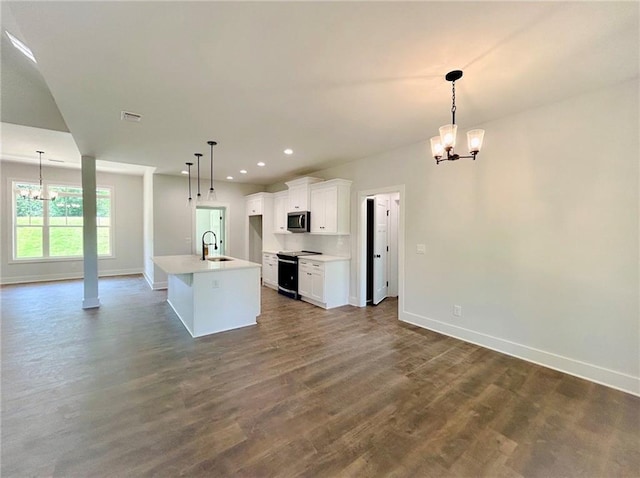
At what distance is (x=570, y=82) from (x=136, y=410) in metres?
4.71

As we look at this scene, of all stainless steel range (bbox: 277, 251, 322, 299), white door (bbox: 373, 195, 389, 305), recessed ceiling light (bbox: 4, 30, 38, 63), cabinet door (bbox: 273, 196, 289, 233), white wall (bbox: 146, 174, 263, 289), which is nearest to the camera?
recessed ceiling light (bbox: 4, 30, 38, 63)

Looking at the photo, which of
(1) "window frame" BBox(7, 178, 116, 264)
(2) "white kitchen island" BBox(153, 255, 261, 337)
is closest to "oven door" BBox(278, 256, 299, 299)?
(2) "white kitchen island" BBox(153, 255, 261, 337)

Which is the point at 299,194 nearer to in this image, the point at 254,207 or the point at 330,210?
the point at 330,210

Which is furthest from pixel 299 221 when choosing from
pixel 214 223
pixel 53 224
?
pixel 53 224

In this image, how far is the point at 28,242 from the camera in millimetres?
6898

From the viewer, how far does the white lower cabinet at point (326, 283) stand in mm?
4906

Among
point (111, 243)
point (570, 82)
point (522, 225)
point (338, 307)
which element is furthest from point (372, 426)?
point (111, 243)

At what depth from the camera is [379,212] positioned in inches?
207

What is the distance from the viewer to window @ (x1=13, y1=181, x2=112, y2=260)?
22.2 ft

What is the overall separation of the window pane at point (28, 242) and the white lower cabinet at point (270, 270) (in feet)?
19.8

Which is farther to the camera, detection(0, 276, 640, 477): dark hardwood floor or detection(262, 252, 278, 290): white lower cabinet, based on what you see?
detection(262, 252, 278, 290): white lower cabinet

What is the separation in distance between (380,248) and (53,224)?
8.70m

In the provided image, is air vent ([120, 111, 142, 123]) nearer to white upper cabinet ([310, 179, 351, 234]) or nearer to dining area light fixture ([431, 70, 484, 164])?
white upper cabinet ([310, 179, 351, 234])

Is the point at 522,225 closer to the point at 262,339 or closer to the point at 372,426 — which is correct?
the point at 372,426
